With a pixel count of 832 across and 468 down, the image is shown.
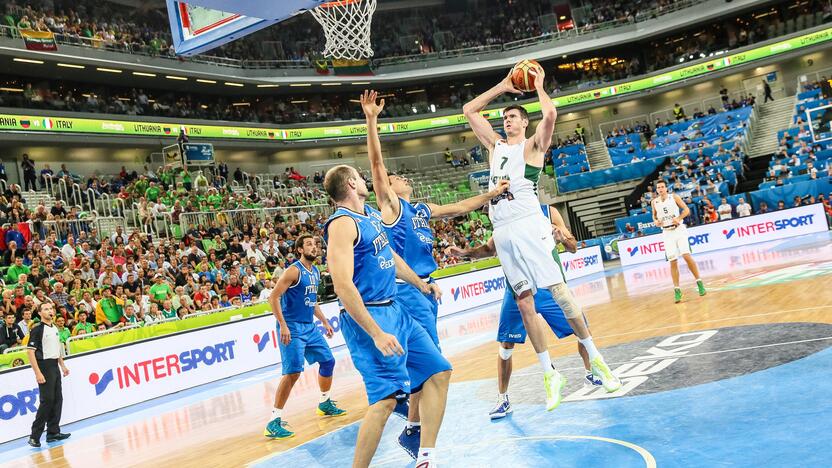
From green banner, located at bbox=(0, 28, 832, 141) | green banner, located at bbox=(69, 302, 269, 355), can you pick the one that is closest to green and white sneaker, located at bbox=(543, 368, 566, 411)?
green banner, located at bbox=(69, 302, 269, 355)

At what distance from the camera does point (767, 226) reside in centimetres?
2419

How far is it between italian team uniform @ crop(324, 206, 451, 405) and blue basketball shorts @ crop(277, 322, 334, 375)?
3.19m

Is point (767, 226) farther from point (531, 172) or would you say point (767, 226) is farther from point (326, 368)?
point (531, 172)

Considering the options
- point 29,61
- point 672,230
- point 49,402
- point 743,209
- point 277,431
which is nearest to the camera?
point 277,431

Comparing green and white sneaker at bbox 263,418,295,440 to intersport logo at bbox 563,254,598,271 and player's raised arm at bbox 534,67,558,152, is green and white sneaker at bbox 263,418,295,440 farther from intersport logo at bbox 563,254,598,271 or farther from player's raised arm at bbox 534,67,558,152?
intersport logo at bbox 563,254,598,271

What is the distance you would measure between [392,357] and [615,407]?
Answer: 229cm

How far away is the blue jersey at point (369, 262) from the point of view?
4551mm

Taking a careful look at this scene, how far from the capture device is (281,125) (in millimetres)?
37344

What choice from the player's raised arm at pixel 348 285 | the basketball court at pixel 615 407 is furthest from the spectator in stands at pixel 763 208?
the player's raised arm at pixel 348 285

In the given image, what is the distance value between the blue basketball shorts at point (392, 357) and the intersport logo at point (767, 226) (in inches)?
879

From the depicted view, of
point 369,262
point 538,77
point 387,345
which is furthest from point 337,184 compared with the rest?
point 538,77

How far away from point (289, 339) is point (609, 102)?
3889cm

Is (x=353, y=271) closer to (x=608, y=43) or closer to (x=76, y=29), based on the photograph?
(x=76, y=29)

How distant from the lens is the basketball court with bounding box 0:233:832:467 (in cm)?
454
